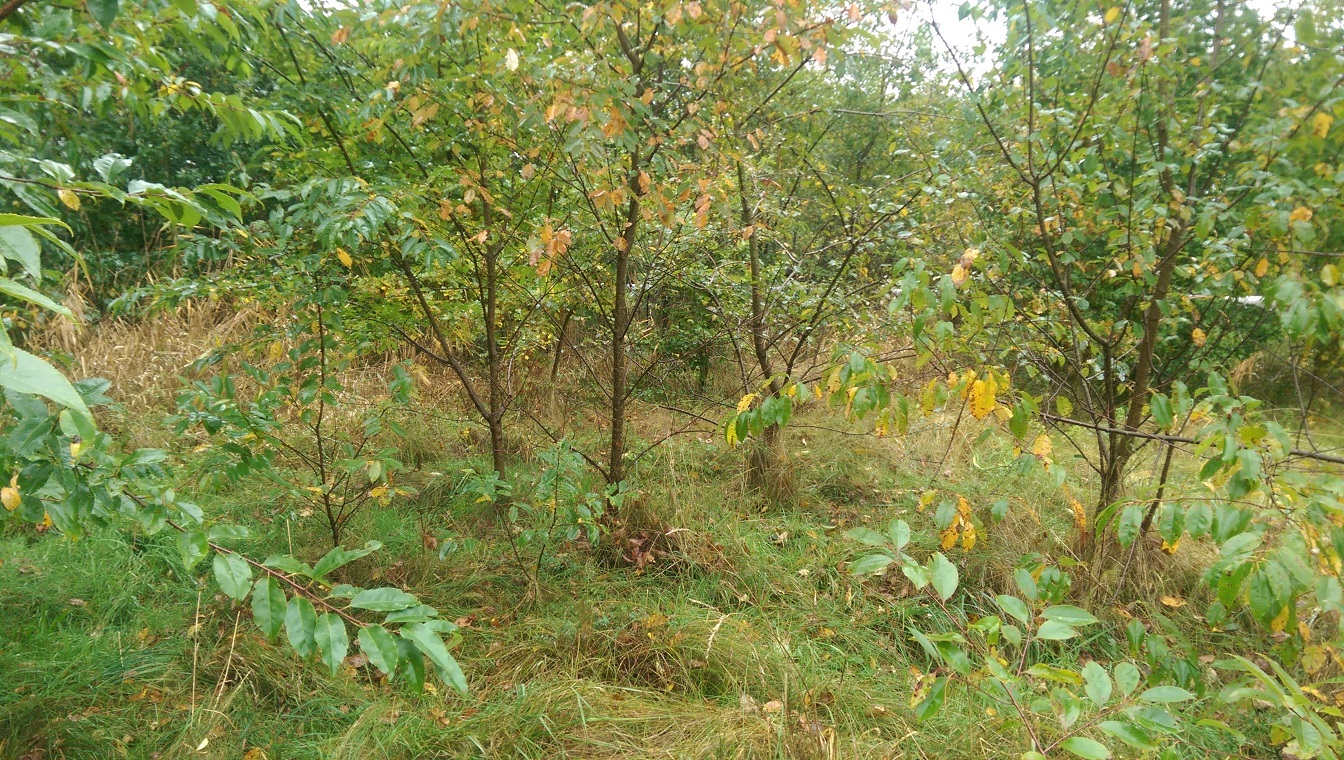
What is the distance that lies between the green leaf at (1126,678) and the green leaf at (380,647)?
1.27 m

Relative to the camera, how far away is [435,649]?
3.03 feet

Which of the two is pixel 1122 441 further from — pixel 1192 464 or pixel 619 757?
pixel 619 757

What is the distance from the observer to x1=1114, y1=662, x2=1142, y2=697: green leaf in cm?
128

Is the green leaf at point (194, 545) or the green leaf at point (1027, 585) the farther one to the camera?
the green leaf at point (1027, 585)

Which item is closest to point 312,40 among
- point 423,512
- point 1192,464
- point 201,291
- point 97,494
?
point 201,291

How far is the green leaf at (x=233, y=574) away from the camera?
1.04 metres

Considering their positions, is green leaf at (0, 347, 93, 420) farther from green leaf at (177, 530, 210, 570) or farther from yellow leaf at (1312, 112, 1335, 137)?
yellow leaf at (1312, 112, 1335, 137)

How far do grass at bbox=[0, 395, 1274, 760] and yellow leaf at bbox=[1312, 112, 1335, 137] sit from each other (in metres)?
1.30

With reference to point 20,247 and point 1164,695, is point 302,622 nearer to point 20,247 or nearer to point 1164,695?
point 20,247

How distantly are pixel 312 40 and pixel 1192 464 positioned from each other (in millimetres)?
5281

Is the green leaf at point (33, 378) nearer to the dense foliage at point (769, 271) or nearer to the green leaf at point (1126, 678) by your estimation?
the dense foliage at point (769, 271)

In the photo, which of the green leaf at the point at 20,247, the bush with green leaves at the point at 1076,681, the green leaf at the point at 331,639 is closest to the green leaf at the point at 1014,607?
the bush with green leaves at the point at 1076,681

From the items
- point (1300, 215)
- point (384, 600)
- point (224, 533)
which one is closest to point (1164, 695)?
point (1300, 215)

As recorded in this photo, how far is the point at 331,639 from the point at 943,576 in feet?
3.47
